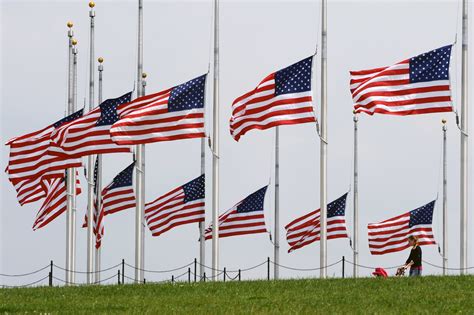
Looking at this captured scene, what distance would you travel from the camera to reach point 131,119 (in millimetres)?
39375

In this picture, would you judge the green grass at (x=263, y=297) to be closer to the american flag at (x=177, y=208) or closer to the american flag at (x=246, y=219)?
the american flag at (x=177, y=208)

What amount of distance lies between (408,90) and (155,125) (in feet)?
25.2

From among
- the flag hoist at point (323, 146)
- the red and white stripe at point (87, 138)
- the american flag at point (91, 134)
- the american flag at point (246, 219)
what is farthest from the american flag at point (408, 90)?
the american flag at point (246, 219)

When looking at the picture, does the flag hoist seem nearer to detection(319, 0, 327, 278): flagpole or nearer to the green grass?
detection(319, 0, 327, 278): flagpole

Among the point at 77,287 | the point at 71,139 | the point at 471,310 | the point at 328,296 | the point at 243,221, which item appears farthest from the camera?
the point at 243,221

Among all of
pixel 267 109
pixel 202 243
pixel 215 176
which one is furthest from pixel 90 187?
pixel 267 109

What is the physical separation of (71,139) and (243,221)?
326 inches

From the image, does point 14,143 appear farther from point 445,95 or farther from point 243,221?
point 445,95

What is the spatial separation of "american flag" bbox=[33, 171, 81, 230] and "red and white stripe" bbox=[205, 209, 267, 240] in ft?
21.0

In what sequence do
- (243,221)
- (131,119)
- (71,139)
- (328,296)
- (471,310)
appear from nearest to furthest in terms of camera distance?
(471,310)
(328,296)
(131,119)
(71,139)
(243,221)

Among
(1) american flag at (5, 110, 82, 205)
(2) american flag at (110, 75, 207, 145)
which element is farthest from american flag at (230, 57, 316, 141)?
(1) american flag at (5, 110, 82, 205)

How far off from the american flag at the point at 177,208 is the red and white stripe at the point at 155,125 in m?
7.12

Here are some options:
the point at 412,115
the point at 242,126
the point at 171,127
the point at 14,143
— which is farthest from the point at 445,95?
the point at 14,143

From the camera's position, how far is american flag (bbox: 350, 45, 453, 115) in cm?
3669
